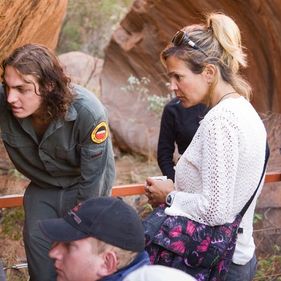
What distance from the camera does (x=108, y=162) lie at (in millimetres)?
3371

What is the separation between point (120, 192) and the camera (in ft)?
11.9

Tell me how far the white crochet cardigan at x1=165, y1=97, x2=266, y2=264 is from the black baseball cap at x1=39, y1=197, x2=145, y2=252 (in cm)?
49

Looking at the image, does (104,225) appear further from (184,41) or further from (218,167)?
(184,41)

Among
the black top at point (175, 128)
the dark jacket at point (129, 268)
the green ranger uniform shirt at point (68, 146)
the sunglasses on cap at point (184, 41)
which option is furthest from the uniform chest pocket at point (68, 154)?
the dark jacket at point (129, 268)

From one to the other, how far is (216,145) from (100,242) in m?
0.64

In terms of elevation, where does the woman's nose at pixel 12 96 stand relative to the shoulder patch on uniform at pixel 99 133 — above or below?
above

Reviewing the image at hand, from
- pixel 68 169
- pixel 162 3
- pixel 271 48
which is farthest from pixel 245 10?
pixel 68 169

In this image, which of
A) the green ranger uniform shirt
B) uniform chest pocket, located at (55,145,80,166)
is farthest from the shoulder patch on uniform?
uniform chest pocket, located at (55,145,80,166)

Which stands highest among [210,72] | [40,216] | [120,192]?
[210,72]

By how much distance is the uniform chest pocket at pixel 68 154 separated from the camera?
310 cm

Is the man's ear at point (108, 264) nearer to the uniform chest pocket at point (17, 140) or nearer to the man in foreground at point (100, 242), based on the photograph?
the man in foreground at point (100, 242)

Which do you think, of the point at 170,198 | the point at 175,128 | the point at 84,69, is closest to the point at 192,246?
the point at 170,198

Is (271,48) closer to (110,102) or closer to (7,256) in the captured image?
(7,256)

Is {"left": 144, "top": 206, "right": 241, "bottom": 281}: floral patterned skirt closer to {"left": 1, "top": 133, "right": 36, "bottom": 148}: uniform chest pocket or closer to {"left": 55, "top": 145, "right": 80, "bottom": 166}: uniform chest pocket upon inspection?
{"left": 55, "top": 145, "right": 80, "bottom": 166}: uniform chest pocket
